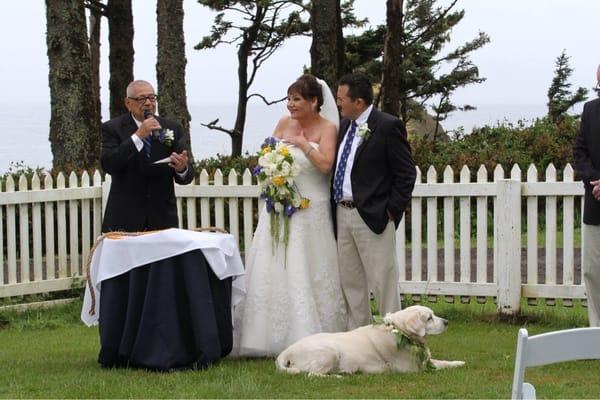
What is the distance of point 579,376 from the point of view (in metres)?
7.24

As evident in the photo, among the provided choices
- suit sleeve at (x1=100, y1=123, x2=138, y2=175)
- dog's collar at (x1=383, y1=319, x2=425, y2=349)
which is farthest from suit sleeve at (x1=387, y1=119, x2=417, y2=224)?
suit sleeve at (x1=100, y1=123, x2=138, y2=175)

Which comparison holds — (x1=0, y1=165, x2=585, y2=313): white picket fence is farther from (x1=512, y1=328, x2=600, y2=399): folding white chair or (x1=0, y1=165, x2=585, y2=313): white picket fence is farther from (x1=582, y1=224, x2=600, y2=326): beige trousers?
(x1=512, y1=328, x2=600, y2=399): folding white chair

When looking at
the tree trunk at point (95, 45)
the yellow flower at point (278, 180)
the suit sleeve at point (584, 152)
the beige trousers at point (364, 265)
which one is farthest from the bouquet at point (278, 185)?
the tree trunk at point (95, 45)

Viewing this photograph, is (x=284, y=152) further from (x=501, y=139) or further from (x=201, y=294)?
(x=501, y=139)

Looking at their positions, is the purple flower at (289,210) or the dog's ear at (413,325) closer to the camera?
the dog's ear at (413,325)

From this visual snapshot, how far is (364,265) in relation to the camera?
809 centimetres

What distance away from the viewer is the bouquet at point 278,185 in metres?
8.08

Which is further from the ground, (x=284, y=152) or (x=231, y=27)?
(x=231, y=27)

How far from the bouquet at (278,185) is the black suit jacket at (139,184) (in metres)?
0.57

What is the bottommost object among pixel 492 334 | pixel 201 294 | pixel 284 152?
pixel 492 334

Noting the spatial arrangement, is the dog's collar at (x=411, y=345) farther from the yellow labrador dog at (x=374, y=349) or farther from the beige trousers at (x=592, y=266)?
the beige trousers at (x=592, y=266)

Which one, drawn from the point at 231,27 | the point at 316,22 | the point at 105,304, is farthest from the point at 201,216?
the point at 231,27

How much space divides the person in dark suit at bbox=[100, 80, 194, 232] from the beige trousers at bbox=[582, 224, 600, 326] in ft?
9.86

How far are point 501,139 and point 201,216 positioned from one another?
788 centimetres
